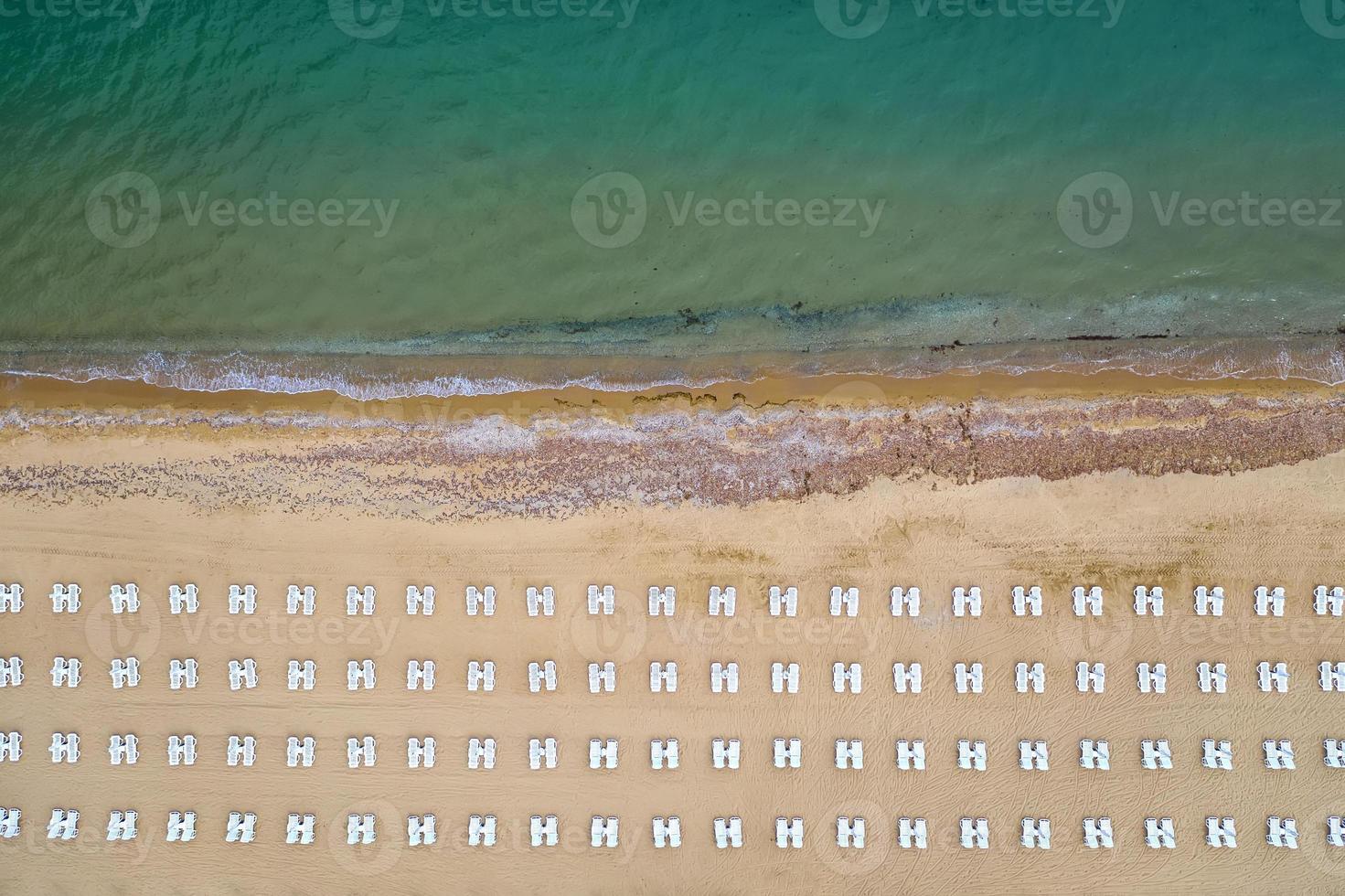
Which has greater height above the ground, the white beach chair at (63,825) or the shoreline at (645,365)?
the shoreline at (645,365)

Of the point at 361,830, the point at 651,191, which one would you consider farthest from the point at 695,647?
the point at 651,191

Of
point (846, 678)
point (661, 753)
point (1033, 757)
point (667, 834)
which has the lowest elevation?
point (667, 834)

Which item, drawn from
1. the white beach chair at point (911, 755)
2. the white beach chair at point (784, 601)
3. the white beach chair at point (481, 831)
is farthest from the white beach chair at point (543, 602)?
the white beach chair at point (911, 755)

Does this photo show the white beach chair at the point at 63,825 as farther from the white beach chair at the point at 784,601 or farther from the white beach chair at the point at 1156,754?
the white beach chair at the point at 1156,754

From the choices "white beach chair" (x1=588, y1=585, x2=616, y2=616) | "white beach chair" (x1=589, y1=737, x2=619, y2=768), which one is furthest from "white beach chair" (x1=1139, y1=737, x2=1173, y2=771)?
"white beach chair" (x1=588, y1=585, x2=616, y2=616)

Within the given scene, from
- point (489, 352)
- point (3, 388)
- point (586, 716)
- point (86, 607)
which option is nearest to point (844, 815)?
point (586, 716)

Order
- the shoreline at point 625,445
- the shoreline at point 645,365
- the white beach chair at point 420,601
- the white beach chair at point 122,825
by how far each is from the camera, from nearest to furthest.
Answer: the white beach chair at point 122,825 < the white beach chair at point 420,601 < the shoreline at point 625,445 < the shoreline at point 645,365

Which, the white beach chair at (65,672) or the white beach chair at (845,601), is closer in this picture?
the white beach chair at (65,672)

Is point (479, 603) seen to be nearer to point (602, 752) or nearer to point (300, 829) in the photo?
point (602, 752)
